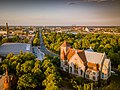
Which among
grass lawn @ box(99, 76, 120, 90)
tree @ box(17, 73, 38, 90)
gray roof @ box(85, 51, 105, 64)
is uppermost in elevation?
gray roof @ box(85, 51, 105, 64)

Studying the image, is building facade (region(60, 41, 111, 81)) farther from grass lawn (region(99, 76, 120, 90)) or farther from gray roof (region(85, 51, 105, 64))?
grass lawn (region(99, 76, 120, 90))

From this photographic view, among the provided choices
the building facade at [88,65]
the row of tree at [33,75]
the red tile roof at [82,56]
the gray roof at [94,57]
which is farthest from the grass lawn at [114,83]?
the row of tree at [33,75]

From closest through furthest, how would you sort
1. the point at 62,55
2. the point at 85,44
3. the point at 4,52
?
the point at 62,55 → the point at 4,52 → the point at 85,44

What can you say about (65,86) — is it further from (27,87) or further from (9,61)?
(9,61)

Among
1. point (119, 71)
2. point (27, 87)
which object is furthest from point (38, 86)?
point (119, 71)

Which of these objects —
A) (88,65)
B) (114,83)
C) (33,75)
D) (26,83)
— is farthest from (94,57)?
(26,83)

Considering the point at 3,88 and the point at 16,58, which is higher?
the point at 16,58

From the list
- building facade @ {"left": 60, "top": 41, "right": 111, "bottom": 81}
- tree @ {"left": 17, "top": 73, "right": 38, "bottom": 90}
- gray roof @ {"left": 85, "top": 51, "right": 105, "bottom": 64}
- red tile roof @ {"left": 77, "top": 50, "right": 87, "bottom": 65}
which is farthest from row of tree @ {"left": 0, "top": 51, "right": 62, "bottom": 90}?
gray roof @ {"left": 85, "top": 51, "right": 105, "bottom": 64}

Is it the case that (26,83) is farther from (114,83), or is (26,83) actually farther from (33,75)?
(114,83)
